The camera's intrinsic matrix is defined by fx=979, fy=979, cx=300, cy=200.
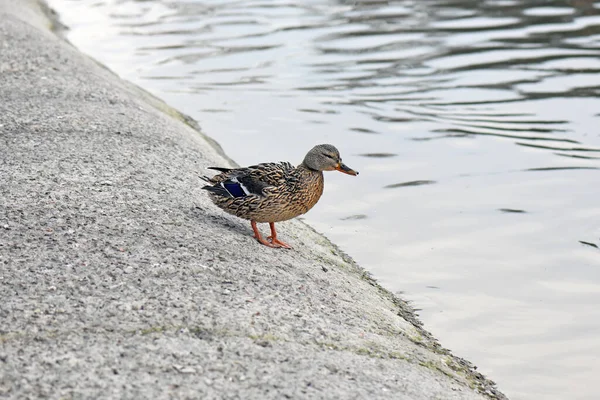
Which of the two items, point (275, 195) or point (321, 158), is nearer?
point (275, 195)

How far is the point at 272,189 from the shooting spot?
667 centimetres

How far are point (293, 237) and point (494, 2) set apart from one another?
1179cm

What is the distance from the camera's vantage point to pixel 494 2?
18.2 m

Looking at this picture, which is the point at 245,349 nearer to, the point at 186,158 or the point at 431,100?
the point at 186,158

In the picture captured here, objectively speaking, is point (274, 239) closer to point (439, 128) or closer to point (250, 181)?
point (250, 181)

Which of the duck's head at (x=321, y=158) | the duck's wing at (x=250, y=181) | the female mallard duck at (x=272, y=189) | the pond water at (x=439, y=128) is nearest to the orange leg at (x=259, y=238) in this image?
the female mallard duck at (x=272, y=189)

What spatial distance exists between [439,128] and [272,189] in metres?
5.38

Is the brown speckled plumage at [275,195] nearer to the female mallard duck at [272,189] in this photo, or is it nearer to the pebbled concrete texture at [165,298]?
the female mallard duck at [272,189]

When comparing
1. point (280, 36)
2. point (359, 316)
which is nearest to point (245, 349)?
point (359, 316)

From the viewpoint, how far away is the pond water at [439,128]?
23.9 ft

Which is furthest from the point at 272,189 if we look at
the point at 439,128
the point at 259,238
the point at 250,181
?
the point at 439,128

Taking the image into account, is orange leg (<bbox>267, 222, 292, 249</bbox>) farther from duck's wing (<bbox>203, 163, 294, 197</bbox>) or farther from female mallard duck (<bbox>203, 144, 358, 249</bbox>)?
duck's wing (<bbox>203, 163, 294, 197</bbox>)

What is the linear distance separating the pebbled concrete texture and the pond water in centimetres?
61

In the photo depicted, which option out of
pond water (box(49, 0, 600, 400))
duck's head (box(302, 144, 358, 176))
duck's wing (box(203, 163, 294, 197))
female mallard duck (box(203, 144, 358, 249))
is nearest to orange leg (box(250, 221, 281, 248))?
female mallard duck (box(203, 144, 358, 249))
